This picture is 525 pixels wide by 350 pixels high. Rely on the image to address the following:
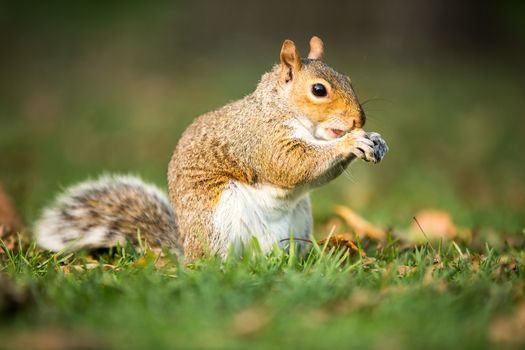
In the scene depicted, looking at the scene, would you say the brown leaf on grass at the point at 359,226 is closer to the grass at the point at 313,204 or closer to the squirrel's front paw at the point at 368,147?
the grass at the point at 313,204

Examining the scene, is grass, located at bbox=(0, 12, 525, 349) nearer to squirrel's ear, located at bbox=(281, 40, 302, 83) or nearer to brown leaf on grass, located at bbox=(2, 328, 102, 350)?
brown leaf on grass, located at bbox=(2, 328, 102, 350)

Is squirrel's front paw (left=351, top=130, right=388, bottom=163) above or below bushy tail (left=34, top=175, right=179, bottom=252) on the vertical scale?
above

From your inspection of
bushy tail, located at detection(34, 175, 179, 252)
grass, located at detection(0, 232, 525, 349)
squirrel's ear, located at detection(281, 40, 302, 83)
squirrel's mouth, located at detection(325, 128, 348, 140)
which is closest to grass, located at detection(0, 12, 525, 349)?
grass, located at detection(0, 232, 525, 349)

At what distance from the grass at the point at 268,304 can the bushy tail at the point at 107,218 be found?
36cm

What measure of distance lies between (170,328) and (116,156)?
4568 millimetres

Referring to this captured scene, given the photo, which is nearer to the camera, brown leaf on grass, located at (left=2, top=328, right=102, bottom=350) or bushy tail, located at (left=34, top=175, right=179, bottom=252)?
brown leaf on grass, located at (left=2, top=328, right=102, bottom=350)

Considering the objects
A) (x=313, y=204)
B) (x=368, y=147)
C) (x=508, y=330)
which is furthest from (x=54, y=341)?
(x=313, y=204)

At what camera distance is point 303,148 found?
3.06 meters

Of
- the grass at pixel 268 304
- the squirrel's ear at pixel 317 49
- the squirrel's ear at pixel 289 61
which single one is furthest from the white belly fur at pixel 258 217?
the squirrel's ear at pixel 317 49

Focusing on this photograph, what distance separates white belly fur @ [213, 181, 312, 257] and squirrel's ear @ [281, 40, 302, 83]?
51cm

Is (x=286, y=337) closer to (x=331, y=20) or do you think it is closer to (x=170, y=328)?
(x=170, y=328)

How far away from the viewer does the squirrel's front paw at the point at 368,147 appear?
2.92 m

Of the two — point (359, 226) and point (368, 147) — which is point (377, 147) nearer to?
point (368, 147)

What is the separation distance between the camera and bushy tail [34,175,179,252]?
315cm
